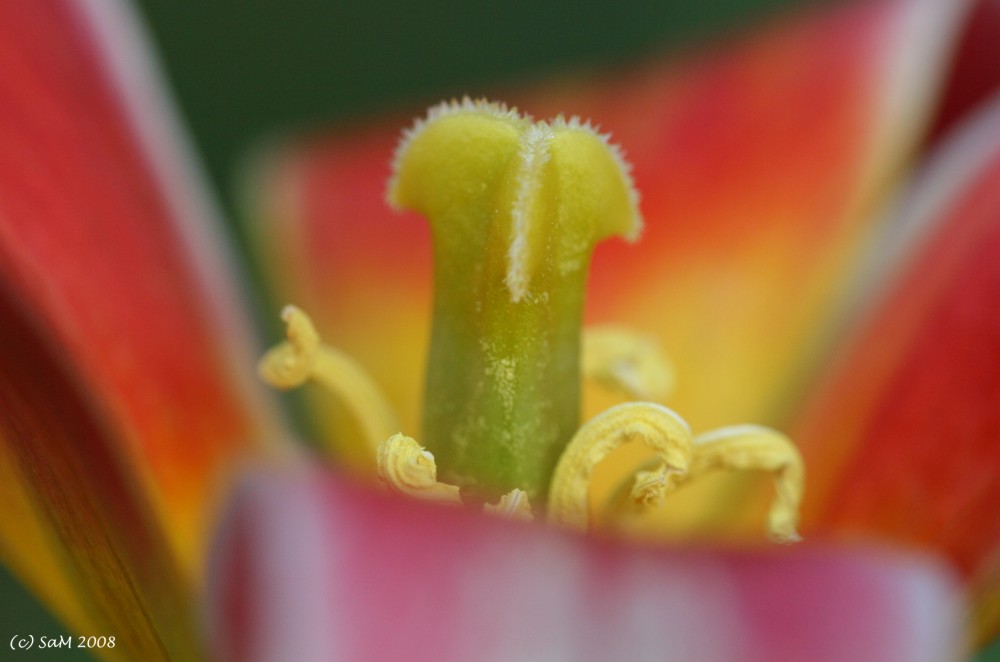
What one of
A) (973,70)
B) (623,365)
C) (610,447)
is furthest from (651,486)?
(973,70)

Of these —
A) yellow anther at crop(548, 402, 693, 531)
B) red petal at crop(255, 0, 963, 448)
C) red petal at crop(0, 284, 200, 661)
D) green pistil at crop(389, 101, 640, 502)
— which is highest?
red petal at crop(255, 0, 963, 448)

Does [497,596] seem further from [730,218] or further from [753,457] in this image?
[730,218]

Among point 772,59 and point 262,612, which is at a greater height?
point 772,59

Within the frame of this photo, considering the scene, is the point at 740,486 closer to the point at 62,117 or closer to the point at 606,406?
the point at 606,406

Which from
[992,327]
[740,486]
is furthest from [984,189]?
[740,486]

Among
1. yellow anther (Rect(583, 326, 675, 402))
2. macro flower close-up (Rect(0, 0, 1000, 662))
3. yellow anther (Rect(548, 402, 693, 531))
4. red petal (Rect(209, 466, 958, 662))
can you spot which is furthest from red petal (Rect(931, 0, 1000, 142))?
red petal (Rect(209, 466, 958, 662))

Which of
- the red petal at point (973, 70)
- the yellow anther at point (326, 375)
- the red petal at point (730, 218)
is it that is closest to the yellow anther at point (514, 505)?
the yellow anther at point (326, 375)

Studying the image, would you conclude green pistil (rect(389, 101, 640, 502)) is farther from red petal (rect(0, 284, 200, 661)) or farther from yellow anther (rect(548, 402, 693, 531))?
red petal (rect(0, 284, 200, 661))
